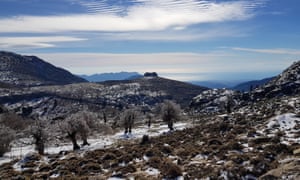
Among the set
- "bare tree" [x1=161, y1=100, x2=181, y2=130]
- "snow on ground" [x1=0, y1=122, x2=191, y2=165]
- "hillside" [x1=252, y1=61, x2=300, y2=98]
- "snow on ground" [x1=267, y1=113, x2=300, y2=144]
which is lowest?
"snow on ground" [x1=0, y1=122, x2=191, y2=165]

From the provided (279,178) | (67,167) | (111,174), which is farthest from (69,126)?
(279,178)

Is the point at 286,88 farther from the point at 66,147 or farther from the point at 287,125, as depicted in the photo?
the point at 66,147

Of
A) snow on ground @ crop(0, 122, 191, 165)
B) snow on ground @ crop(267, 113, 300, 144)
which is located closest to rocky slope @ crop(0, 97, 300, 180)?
snow on ground @ crop(267, 113, 300, 144)

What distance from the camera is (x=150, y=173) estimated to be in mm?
26688

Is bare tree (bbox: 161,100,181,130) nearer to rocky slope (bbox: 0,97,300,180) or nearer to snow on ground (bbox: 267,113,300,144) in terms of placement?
snow on ground (bbox: 267,113,300,144)

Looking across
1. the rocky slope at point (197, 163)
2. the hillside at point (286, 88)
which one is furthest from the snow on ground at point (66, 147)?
the hillside at point (286, 88)

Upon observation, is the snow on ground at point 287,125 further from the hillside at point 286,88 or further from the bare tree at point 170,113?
the hillside at point 286,88

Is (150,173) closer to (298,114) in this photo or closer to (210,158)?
(210,158)

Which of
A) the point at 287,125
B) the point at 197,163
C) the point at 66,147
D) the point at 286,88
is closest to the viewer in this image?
the point at 197,163

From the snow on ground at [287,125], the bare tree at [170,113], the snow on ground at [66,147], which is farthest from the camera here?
the bare tree at [170,113]

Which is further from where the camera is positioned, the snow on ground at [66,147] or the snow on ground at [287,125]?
the snow on ground at [66,147]

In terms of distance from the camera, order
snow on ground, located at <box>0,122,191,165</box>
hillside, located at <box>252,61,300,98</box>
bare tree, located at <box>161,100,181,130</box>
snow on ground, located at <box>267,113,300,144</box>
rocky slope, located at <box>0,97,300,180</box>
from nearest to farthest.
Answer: rocky slope, located at <box>0,97,300,180</box> → snow on ground, located at <box>267,113,300,144</box> → snow on ground, located at <box>0,122,191,165</box> → bare tree, located at <box>161,100,181,130</box> → hillside, located at <box>252,61,300,98</box>

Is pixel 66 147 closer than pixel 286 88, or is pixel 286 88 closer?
pixel 66 147

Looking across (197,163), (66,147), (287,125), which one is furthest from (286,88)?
(197,163)
